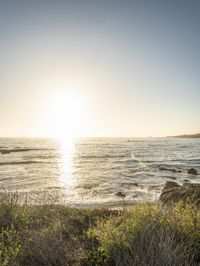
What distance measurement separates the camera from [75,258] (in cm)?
664

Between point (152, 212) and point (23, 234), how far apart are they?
9.28 feet

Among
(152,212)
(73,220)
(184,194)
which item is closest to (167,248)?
(152,212)

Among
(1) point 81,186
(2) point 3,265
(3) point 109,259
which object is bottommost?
(1) point 81,186

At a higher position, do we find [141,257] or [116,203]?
[141,257]

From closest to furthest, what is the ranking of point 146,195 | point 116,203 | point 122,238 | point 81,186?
point 122,238
point 116,203
point 146,195
point 81,186

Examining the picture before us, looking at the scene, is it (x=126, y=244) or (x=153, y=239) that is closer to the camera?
(x=153, y=239)

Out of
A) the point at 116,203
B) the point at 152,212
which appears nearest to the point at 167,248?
the point at 152,212

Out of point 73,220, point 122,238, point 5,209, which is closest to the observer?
point 122,238

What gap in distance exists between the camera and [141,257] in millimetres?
→ 5555

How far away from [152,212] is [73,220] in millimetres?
4280

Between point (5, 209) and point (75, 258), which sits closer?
point (75, 258)

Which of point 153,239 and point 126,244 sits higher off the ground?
point 153,239

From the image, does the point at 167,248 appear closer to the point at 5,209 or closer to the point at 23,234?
the point at 23,234

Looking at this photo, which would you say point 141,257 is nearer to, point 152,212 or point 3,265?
point 152,212
